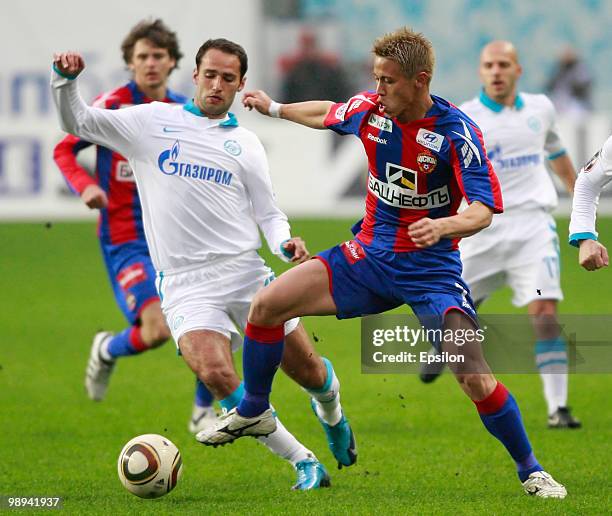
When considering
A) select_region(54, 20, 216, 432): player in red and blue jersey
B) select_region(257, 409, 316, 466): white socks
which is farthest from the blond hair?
select_region(54, 20, 216, 432): player in red and blue jersey

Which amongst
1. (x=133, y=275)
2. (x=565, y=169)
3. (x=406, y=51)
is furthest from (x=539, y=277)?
(x=406, y=51)

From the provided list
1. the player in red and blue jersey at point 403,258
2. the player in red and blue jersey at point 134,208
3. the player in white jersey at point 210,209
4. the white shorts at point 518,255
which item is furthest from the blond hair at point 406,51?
the white shorts at point 518,255

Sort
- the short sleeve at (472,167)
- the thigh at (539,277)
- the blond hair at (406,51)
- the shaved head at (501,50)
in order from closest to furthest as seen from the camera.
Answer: the short sleeve at (472,167), the blond hair at (406,51), the thigh at (539,277), the shaved head at (501,50)

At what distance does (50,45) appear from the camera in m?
25.2

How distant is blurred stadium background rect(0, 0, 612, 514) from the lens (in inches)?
287

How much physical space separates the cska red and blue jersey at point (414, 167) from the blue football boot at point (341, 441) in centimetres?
117

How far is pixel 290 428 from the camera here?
29.7ft

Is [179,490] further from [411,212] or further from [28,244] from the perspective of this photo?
[28,244]

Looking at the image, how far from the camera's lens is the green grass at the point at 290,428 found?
6832mm

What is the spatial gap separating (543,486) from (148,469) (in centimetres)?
A: 199

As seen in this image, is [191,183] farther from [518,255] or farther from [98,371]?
[518,255]

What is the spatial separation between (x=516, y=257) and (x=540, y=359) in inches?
30.9

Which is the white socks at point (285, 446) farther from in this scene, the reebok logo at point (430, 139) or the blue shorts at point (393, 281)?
the reebok logo at point (430, 139)

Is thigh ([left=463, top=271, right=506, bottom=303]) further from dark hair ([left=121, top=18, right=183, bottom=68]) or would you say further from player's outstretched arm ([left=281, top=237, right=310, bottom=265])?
player's outstretched arm ([left=281, top=237, right=310, bottom=265])
